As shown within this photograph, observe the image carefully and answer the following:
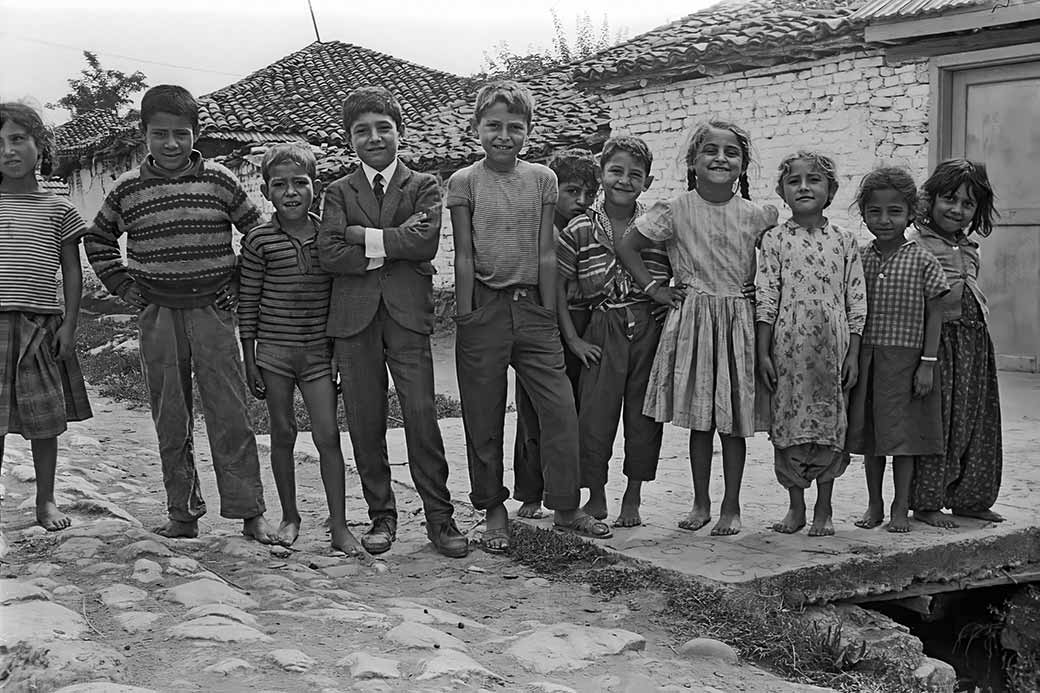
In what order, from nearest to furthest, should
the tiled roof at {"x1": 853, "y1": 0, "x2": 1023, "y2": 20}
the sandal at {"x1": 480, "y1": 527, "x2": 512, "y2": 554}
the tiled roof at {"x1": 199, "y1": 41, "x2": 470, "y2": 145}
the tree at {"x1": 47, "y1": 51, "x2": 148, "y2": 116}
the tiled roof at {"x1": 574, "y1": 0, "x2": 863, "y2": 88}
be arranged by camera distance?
the sandal at {"x1": 480, "y1": 527, "x2": 512, "y2": 554}, the tiled roof at {"x1": 853, "y1": 0, "x2": 1023, "y2": 20}, the tiled roof at {"x1": 574, "y1": 0, "x2": 863, "y2": 88}, the tiled roof at {"x1": 199, "y1": 41, "x2": 470, "y2": 145}, the tree at {"x1": 47, "y1": 51, "x2": 148, "y2": 116}

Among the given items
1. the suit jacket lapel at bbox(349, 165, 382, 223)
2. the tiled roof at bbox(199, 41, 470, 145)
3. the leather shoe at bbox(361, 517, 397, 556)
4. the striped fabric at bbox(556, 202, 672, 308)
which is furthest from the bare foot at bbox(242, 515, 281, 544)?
the tiled roof at bbox(199, 41, 470, 145)

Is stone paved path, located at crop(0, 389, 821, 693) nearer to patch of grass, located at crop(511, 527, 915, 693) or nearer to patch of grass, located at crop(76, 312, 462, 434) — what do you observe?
patch of grass, located at crop(511, 527, 915, 693)

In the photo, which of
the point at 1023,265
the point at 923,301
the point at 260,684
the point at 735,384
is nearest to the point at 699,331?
the point at 735,384

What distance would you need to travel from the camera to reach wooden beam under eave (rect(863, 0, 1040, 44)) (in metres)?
8.58

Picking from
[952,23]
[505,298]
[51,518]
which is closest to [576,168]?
[505,298]

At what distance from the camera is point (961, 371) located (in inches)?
173

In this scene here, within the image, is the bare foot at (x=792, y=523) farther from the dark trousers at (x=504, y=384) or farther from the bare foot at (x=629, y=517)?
the dark trousers at (x=504, y=384)

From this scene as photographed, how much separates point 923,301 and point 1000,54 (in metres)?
5.85

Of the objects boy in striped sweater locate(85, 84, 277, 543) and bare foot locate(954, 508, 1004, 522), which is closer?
boy in striped sweater locate(85, 84, 277, 543)

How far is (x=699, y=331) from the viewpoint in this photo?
4.15 meters

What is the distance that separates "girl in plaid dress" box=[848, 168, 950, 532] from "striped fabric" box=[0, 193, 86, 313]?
3.12 m

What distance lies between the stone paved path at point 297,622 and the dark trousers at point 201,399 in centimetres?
18

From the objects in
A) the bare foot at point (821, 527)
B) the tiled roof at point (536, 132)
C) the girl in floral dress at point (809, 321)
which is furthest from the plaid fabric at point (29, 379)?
the tiled roof at point (536, 132)

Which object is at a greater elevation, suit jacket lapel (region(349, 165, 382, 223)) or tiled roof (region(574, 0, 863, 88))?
tiled roof (region(574, 0, 863, 88))
